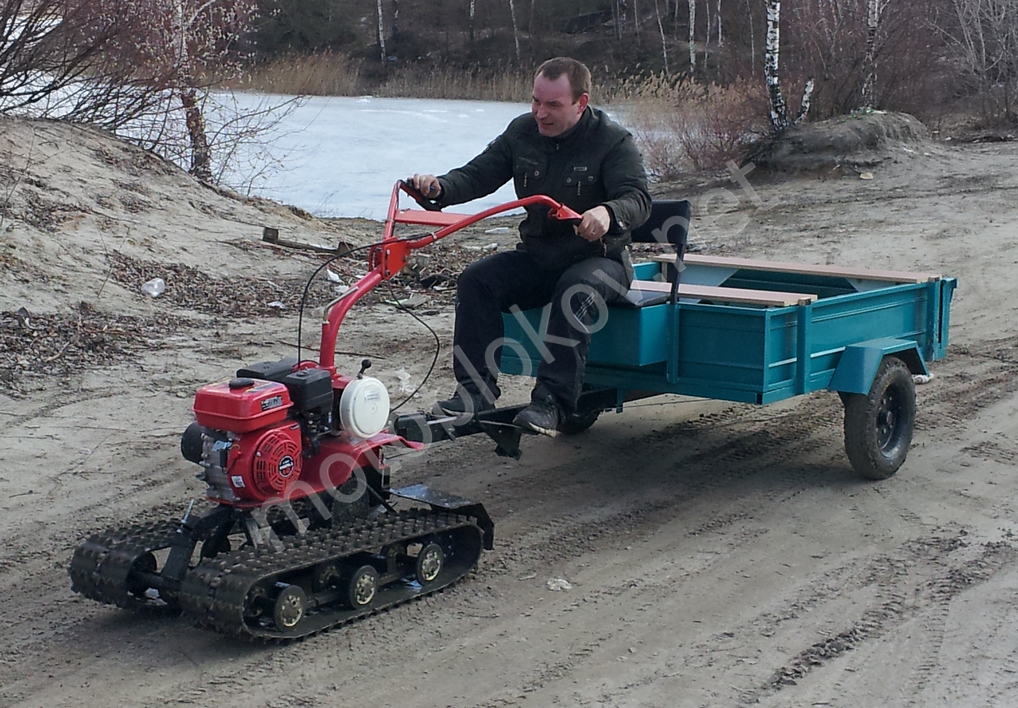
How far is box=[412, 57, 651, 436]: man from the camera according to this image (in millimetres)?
5223

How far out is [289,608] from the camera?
4094 millimetres

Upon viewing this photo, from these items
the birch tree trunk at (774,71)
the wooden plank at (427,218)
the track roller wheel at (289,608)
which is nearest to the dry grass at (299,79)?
the birch tree trunk at (774,71)

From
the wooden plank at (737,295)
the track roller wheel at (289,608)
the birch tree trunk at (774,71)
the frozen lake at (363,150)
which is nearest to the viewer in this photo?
the track roller wheel at (289,608)

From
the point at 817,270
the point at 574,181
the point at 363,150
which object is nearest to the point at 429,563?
the point at 574,181

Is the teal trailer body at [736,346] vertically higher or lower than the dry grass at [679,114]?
lower

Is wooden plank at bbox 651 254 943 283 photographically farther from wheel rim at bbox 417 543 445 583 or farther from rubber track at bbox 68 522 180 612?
rubber track at bbox 68 522 180 612

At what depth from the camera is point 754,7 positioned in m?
29.5

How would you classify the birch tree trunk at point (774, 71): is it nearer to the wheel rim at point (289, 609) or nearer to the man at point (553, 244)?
the man at point (553, 244)

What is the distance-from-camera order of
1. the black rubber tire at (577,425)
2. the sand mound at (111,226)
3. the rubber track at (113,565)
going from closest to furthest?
the rubber track at (113,565) < the black rubber tire at (577,425) < the sand mound at (111,226)

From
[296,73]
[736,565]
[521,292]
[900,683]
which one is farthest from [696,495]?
[296,73]

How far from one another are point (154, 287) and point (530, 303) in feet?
15.1

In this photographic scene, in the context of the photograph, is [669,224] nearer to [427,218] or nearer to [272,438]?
[427,218]

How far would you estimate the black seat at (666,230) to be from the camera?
225 inches

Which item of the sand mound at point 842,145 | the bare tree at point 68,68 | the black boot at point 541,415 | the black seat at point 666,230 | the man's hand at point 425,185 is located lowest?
the black boot at point 541,415
